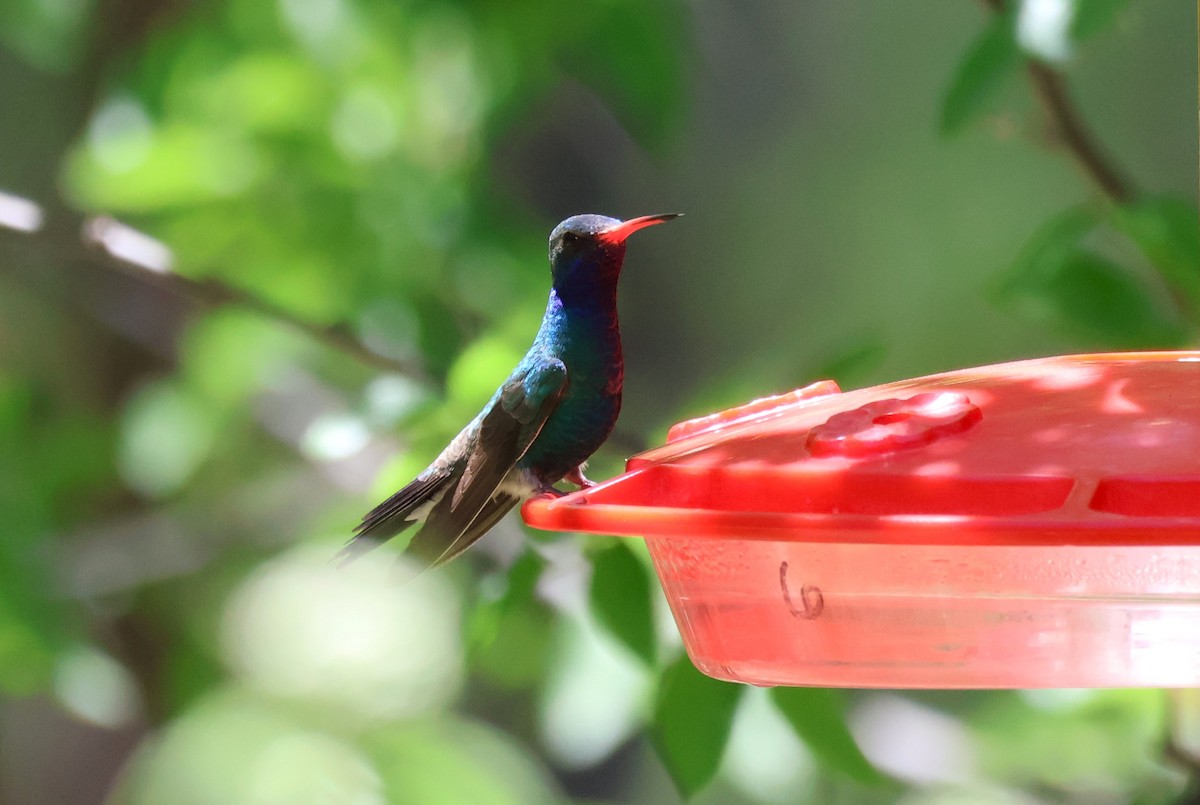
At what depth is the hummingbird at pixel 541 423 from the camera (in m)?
2.13

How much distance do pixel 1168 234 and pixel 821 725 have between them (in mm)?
1037

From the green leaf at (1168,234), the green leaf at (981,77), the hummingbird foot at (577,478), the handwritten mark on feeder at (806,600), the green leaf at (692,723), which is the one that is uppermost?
the green leaf at (981,77)

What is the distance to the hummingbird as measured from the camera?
2127mm

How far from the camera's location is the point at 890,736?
392 cm

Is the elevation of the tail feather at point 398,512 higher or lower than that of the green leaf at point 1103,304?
higher

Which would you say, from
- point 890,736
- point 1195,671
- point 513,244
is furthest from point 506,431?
point 890,736

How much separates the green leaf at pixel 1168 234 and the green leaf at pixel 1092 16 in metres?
0.47

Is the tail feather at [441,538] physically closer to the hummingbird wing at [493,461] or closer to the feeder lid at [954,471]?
the hummingbird wing at [493,461]

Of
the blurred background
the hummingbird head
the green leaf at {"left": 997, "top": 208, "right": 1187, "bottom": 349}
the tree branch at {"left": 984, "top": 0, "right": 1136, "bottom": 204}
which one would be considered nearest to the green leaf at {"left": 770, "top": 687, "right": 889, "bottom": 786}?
the blurred background

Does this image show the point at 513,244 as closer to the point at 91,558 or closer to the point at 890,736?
the point at 890,736

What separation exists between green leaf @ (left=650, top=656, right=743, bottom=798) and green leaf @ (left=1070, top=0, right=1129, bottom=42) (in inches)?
43.9

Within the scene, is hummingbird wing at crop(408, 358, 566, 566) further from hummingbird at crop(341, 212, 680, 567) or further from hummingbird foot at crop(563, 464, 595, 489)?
hummingbird foot at crop(563, 464, 595, 489)

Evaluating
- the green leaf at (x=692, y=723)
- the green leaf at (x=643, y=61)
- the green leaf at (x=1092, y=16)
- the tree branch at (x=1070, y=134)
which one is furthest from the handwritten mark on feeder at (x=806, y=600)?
the green leaf at (x=643, y=61)

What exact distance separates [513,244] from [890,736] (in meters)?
1.75
